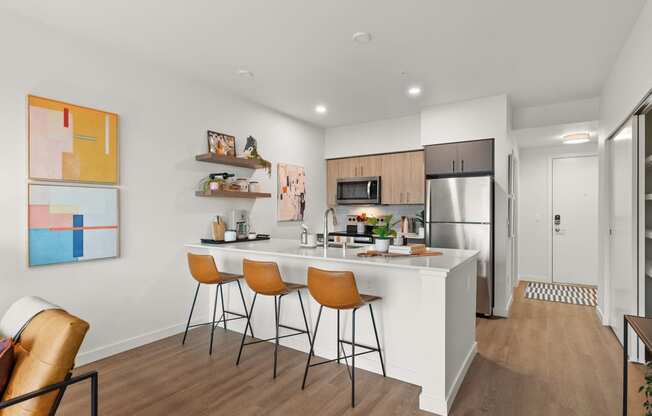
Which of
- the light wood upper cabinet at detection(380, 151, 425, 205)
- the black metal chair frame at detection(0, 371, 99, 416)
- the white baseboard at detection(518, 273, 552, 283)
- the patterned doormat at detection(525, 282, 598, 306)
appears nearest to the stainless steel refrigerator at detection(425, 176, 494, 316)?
the light wood upper cabinet at detection(380, 151, 425, 205)

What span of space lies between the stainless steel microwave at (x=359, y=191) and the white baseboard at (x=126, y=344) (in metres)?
3.13

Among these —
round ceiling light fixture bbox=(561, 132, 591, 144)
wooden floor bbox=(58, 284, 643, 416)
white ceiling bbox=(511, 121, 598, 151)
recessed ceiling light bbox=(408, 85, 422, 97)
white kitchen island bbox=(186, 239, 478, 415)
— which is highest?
recessed ceiling light bbox=(408, 85, 422, 97)

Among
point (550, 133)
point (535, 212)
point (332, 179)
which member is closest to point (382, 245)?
point (332, 179)

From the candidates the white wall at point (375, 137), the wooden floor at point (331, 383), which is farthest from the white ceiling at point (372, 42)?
the wooden floor at point (331, 383)

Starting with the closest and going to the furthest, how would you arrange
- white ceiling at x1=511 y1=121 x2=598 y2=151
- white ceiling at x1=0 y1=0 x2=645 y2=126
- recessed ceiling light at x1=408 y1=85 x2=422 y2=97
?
white ceiling at x1=0 y1=0 x2=645 y2=126 → recessed ceiling light at x1=408 y1=85 x2=422 y2=97 → white ceiling at x1=511 y1=121 x2=598 y2=151

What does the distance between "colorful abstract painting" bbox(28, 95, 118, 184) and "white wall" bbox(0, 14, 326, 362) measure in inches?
2.7

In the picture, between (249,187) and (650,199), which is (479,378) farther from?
(249,187)

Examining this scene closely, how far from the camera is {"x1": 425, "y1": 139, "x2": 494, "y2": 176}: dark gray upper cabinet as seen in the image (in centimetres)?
442

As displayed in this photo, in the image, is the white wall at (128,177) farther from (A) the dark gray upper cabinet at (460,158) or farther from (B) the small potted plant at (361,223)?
(A) the dark gray upper cabinet at (460,158)

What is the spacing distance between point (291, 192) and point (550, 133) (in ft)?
12.3

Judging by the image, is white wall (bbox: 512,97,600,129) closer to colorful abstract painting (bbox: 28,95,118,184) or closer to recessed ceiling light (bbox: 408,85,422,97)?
recessed ceiling light (bbox: 408,85,422,97)

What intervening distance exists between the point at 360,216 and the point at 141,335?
12.1 ft

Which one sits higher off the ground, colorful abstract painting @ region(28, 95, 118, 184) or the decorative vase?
colorful abstract painting @ region(28, 95, 118, 184)

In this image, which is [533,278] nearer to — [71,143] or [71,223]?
[71,223]
